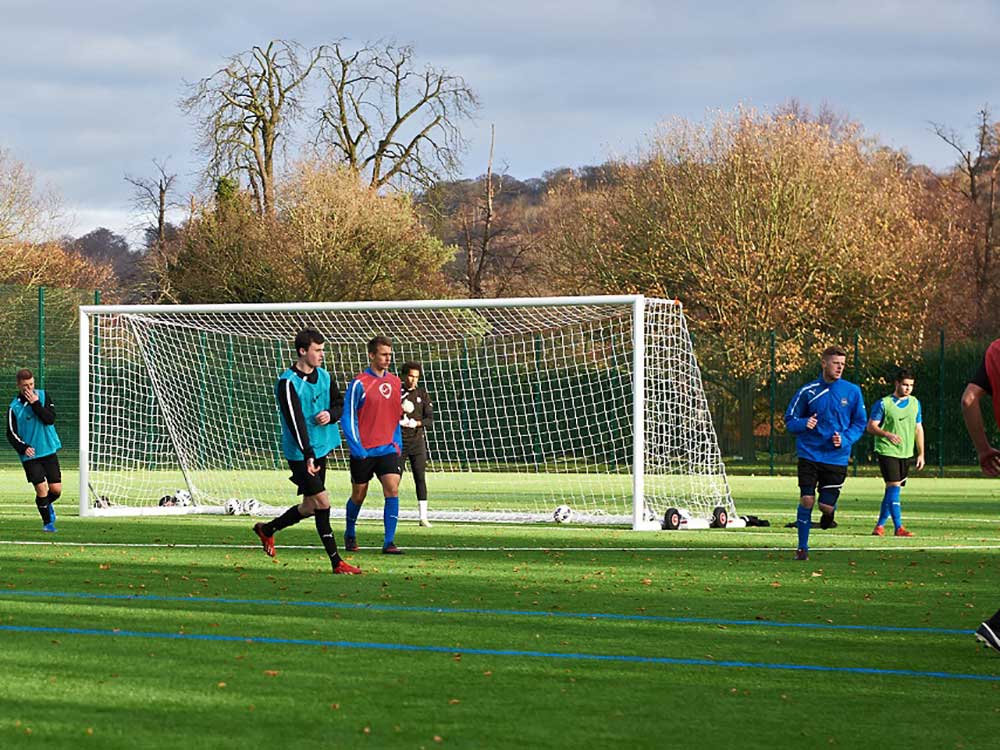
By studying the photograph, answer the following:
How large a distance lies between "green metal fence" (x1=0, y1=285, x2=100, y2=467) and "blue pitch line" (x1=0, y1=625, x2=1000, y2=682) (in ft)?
82.9

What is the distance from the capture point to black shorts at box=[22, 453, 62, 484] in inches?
639

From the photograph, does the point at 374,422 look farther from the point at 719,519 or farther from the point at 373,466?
the point at 719,519

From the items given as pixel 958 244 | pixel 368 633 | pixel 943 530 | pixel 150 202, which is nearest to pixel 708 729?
pixel 368 633

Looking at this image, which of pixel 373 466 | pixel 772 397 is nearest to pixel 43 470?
pixel 373 466

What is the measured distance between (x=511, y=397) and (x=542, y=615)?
59.1 ft

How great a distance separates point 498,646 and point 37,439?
9.79 meters

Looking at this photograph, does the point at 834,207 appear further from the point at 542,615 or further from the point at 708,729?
the point at 708,729

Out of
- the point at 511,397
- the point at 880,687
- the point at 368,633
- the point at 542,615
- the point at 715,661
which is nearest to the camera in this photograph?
the point at 880,687

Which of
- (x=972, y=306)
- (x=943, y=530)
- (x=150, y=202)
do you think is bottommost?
(x=943, y=530)

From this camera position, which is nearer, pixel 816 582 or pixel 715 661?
pixel 715 661

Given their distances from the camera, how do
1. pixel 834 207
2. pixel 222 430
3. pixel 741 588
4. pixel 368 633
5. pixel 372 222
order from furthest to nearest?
1. pixel 372 222
2. pixel 834 207
3. pixel 222 430
4. pixel 741 588
5. pixel 368 633

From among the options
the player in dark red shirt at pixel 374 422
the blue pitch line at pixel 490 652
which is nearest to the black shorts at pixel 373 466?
the player in dark red shirt at pixel 374 422

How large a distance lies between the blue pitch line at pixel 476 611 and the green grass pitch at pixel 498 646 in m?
0.04

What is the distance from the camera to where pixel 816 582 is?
1130 cm
